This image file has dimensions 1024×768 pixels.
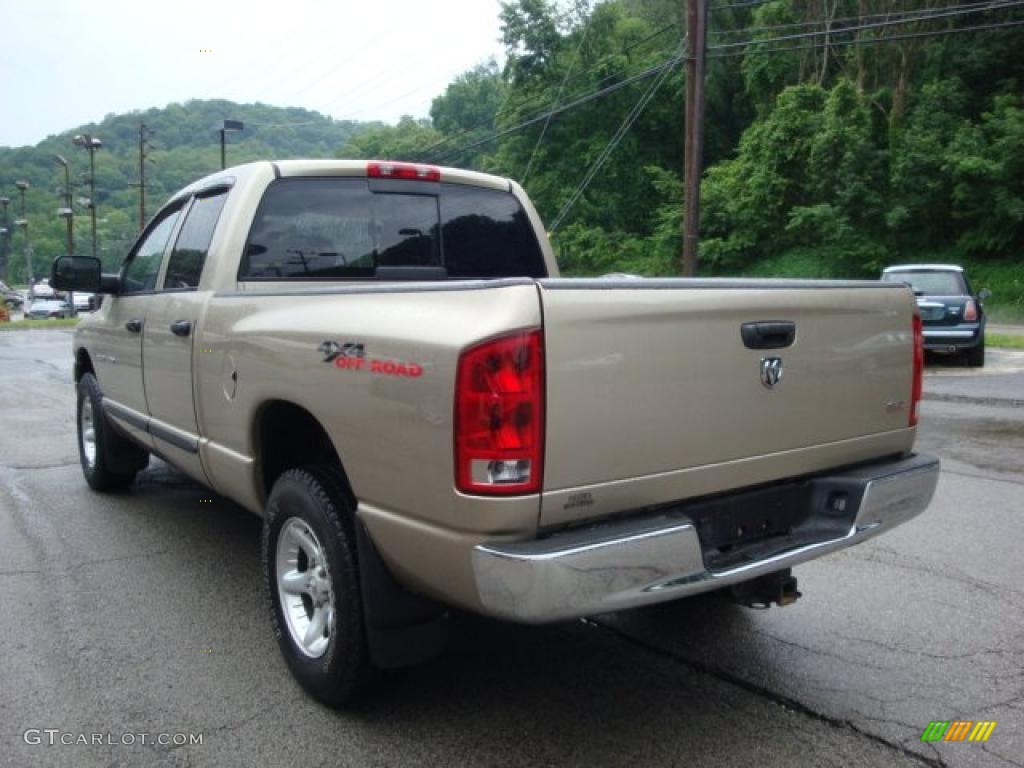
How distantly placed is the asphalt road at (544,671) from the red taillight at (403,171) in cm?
216

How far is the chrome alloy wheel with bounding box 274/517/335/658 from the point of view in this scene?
3.18m

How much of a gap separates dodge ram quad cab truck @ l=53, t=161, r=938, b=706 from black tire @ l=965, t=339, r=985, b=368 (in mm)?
12547

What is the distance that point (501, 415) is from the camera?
2443mm

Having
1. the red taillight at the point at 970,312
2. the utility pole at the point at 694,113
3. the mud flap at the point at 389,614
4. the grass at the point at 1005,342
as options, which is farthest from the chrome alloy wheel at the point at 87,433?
the grass at the point at 1005,342

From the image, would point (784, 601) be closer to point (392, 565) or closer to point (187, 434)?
point (392, 565)

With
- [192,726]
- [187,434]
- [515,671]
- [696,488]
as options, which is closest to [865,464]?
[696,488]

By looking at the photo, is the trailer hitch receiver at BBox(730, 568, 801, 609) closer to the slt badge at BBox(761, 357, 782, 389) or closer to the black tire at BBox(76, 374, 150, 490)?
the slt badge at BBox(761, 357, 782, 389)

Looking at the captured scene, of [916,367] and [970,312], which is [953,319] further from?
[916,367]

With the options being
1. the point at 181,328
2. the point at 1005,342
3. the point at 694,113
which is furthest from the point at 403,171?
the point at 1005,342

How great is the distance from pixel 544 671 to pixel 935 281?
546 inches

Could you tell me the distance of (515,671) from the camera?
353 centimetres

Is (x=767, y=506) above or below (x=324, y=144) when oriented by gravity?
below

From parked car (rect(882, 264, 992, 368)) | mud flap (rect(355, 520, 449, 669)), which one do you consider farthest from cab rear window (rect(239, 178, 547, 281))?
parked car (rect(882, 264, 992, 368))

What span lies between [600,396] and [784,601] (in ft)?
4.35
